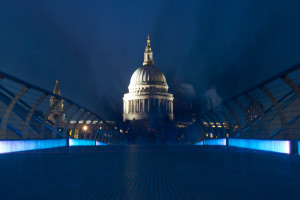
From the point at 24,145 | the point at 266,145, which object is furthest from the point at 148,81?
the point at 24,145

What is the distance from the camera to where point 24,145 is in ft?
56.2

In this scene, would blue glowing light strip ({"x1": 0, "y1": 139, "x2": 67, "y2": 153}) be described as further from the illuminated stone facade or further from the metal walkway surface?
the illuminated stone facade

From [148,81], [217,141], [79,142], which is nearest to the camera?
[79,142]

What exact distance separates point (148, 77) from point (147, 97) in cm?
1135

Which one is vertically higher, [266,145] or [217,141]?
[217,141]

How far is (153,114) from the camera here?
14550 cm

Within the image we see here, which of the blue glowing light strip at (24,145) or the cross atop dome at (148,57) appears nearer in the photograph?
the blue glowing light strip at (24,145)

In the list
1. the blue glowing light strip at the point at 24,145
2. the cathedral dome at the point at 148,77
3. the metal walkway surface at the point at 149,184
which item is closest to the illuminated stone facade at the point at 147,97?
the cathedral dome at the point at 148,77

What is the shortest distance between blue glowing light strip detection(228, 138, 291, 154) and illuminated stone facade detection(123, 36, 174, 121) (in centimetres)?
11936

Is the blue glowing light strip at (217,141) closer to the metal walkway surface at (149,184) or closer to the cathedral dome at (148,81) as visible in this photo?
the metal walkway surface at (149,184)

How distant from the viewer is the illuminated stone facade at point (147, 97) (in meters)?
148

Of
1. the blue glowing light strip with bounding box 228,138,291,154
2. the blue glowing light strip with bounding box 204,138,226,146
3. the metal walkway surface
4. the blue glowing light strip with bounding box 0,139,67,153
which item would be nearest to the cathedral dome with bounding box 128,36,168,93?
the blue glowing light strip with bounding box 204,138,226,146

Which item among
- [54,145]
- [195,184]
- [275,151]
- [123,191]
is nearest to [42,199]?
[123,191]

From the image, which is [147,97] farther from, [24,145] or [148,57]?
[24,145]
